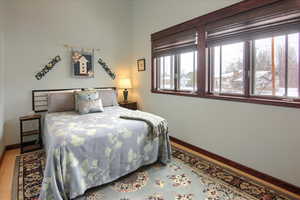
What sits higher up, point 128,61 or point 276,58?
point 128,61

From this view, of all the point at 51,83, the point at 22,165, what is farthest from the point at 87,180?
the point at 51,83

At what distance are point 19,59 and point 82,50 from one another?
1.18m

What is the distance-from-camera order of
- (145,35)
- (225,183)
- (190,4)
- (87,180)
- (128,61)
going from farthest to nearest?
(128,61) < (145,35) < (190,4) < (225,183) < (87,180)

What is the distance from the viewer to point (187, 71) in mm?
3350

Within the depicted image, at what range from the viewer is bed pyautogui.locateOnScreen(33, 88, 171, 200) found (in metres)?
1.70

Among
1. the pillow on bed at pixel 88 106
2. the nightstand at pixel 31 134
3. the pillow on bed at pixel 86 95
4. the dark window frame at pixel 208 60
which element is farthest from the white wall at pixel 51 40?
the dark window frame at pixel 208 60

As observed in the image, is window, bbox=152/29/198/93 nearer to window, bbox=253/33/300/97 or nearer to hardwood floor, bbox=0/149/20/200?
window, bbox=253/33/300/97

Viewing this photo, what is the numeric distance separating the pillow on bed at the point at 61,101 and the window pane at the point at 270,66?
3128mm

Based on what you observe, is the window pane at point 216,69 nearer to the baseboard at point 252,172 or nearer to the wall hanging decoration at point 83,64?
the baseboard at point 252,172

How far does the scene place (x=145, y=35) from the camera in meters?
4.19

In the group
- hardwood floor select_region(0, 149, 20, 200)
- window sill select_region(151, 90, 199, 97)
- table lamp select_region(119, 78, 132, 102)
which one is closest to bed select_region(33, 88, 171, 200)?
hardwood floor select_region(0, 149, 20, 200)

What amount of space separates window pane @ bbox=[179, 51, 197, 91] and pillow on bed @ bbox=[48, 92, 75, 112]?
7.13ft

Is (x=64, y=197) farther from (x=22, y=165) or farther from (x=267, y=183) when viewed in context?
(x=267, y=183)

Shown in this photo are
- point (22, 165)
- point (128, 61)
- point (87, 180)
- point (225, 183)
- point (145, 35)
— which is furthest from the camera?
point (128, 61)
